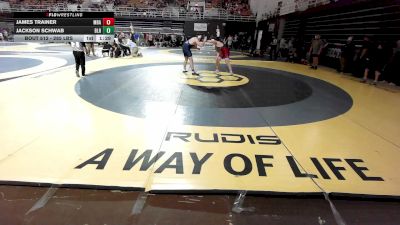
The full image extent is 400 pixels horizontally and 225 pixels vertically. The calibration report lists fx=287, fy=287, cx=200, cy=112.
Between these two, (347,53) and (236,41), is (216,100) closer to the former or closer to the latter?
(347,53)

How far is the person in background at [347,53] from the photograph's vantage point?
10508mm

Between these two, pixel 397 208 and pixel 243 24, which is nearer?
pixel 397 208

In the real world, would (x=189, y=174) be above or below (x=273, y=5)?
below

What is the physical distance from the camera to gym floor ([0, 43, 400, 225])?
2361 mm

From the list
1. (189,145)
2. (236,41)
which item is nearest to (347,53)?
(189,145)

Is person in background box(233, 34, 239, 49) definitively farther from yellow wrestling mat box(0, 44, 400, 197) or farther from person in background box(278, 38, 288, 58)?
yellow wrestling mat box(0, 44, 400, 197)

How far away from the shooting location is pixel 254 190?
2641mm

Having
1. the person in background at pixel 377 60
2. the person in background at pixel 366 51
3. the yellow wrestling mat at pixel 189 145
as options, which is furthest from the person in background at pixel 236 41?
the yellow wrestling mat at pixel 189 145

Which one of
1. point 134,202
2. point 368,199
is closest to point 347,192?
point 368,199

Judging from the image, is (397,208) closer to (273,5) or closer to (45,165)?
(45,165)

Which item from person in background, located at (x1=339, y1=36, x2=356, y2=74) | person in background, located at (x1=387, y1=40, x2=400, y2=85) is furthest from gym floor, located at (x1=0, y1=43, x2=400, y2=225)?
person in background, located at (x1=339, y1=36, x2=356, y2=74)

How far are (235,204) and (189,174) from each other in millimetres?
616
